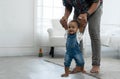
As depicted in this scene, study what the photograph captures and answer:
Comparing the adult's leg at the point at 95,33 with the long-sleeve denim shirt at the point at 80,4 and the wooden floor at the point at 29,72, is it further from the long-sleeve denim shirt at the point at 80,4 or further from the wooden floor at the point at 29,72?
the long-sleeve denim shirt at the point at 80,4

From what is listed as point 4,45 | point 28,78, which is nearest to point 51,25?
point 4,45

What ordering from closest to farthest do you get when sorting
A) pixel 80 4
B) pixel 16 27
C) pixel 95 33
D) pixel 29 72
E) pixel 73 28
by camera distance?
1. pixel 73 28
2. pixel 80 4
3. pixel 95 33
4. pixel 29 72
5. pixel 16 27

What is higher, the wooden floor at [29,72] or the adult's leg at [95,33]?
the adult's leg at [95,33]

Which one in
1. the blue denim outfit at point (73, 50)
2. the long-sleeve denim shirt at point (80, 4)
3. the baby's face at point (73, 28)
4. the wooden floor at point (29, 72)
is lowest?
the wooden floor at point (29, 72)

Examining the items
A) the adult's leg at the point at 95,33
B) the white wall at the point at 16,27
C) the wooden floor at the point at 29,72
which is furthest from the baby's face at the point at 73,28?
the white wall at the point at 16,27

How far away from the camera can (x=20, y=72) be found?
9.93ft

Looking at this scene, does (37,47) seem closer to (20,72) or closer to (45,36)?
(45,36)

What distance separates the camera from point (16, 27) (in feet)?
15.0

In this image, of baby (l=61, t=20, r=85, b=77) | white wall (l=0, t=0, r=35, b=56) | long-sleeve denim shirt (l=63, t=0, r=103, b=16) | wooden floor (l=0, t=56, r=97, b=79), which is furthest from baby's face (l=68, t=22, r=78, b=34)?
white wall (l=0, t=0, r=35, b=56)

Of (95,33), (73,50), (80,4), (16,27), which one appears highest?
Result: (80,4)

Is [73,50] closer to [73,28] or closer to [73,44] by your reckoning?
[73,44]

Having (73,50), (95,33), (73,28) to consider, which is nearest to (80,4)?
(73,28)

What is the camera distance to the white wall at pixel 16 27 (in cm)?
449

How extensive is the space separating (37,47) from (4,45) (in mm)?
629
